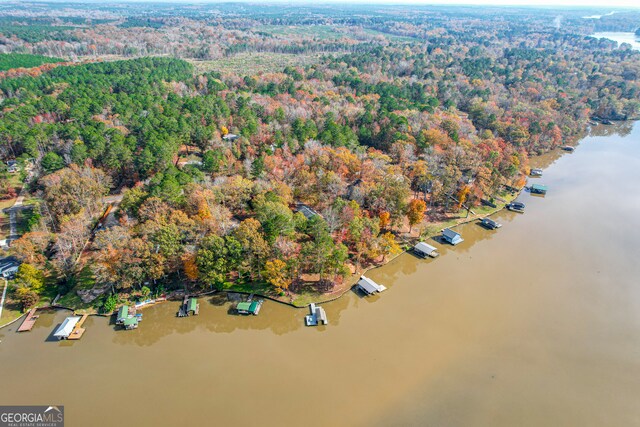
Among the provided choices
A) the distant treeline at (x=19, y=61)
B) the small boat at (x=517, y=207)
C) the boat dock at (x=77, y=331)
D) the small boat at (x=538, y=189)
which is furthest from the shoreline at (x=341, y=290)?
the distant treeline at (x=19, y=61)

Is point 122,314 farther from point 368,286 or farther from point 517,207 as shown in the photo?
point 517,207

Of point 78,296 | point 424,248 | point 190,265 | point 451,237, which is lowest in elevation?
point 451,237

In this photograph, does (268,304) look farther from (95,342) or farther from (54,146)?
(54,146)

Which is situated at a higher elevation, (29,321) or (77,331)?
(29,321)

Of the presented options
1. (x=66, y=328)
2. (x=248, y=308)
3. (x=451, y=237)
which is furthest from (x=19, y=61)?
(x=451, y=237)

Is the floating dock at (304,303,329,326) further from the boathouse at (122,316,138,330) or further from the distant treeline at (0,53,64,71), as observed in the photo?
the distant treeline at (0,53,64,71)

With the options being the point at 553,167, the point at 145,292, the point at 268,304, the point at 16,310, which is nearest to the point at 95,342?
the point at 145,292

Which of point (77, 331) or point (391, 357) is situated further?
point (77, 331)
